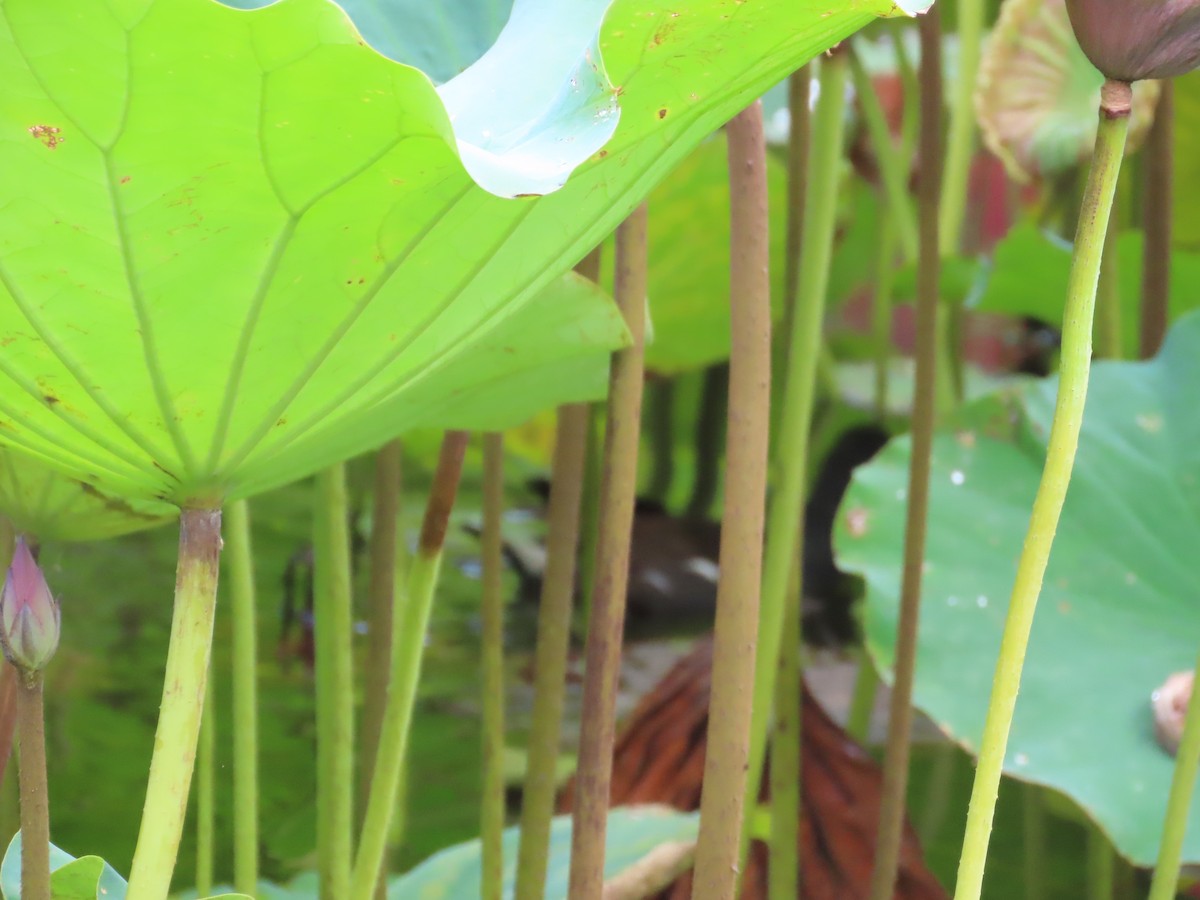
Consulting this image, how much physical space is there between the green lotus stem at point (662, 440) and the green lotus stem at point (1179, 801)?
1.16 meters

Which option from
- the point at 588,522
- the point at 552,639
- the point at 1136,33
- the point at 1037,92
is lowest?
the point at 552,639

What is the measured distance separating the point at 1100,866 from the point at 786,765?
0.31 m

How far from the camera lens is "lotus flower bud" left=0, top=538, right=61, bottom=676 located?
29 cm

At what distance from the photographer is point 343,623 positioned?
1.76 feet

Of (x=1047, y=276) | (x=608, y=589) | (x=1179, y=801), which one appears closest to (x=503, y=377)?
(x=608, y=589)

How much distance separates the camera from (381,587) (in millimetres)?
594

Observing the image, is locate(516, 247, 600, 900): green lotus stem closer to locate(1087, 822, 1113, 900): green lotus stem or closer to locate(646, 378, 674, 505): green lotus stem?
locate(1087, 822, 1113, 900): green lotus stem

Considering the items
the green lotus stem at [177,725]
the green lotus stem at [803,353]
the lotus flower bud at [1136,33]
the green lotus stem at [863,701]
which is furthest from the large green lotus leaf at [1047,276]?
the green lotus stem at [177,725]

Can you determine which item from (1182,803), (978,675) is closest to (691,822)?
(978,675)

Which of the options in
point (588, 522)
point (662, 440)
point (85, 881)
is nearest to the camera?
point (85, 881)

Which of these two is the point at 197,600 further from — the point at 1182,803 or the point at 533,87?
the point at 1182,803

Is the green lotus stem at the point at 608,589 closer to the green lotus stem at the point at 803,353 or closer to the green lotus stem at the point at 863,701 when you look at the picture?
the green lotus stem at the point at 803,353

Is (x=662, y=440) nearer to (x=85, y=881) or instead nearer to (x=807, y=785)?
(x=807, y=785)

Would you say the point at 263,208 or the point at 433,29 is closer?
the point at 263,208
